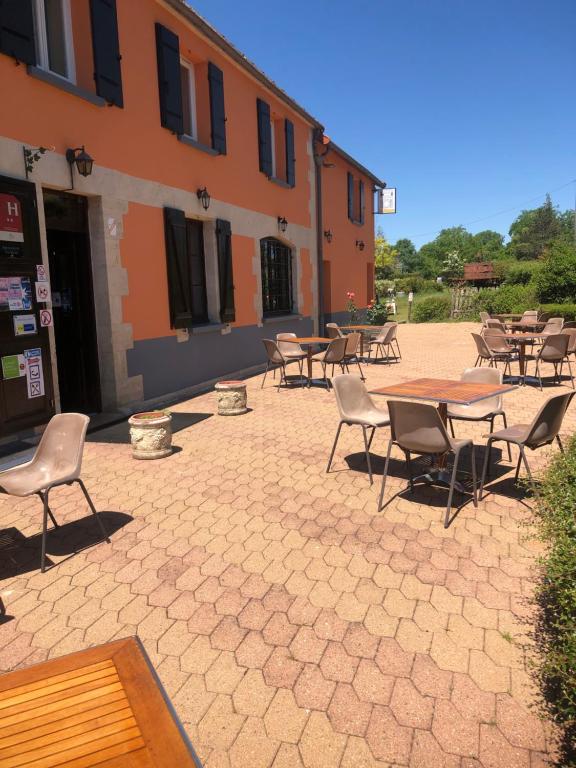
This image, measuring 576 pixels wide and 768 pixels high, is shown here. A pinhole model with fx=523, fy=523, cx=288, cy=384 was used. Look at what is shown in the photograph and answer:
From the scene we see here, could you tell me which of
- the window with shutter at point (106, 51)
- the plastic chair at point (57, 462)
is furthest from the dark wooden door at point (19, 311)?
the plastic chair at point (57, 462)

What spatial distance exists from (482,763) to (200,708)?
104 cm

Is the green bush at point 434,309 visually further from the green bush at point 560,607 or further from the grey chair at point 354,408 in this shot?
the green bush at point 560,607

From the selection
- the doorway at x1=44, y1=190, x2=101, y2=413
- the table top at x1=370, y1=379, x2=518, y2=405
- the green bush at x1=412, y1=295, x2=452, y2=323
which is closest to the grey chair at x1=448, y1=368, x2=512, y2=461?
the table top at x1=370, y1=379, x2=518, y2=405

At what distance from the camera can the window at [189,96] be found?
8.64 metres

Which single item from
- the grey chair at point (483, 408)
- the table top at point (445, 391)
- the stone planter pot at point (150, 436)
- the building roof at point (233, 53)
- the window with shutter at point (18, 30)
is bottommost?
the stone planter pot at point (150, 436)

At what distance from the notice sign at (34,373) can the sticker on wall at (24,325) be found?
0.62 feet

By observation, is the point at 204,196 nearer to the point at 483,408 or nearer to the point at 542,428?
the point at 483,408

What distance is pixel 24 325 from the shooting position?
5.39 meters

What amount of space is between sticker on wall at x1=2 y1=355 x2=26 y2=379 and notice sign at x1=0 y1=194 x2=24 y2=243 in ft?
3.82

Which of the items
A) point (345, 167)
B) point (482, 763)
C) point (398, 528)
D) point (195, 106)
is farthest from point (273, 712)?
point (345, 167)

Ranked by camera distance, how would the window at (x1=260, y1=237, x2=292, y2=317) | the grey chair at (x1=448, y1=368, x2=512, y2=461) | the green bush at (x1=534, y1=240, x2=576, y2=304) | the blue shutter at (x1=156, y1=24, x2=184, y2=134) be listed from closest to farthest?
1. the grey chair at (x1=448, y1=368, x2=512, y2=461)
2. the blue shutter at (x1=156, y1=24, x2=184, y2=134)
3. the window at (x1=260, y1=237, x2=292, y2=317)
4. the green bush at (x1=534, y1=240, x2=576, y2=304)

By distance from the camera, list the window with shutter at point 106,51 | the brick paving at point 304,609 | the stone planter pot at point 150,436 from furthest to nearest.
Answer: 1. the window with shutter at point 106,51
2. the stone planter pot at point 150,436
3. the brick paving at point 304,609

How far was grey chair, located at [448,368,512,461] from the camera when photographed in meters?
4.74

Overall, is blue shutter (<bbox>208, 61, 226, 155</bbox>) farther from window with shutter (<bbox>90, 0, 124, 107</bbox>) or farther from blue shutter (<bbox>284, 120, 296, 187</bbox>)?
blue shutter (<bbox>284, 120, 296, 187</bbox>)
